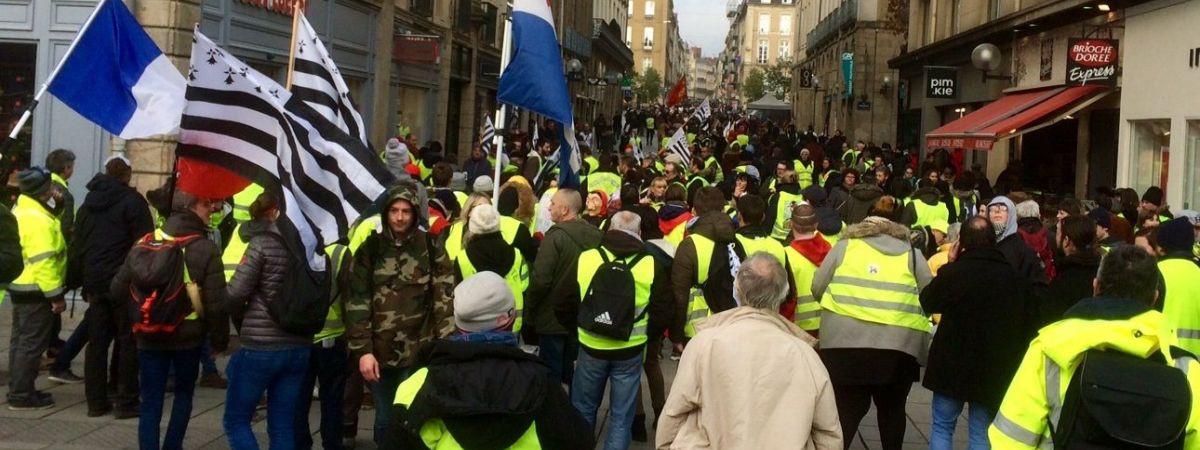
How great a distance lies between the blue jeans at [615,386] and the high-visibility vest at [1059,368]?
9.50 feet

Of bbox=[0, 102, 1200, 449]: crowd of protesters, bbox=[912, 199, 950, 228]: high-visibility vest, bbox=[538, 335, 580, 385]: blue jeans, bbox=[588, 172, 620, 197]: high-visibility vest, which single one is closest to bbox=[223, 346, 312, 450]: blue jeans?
bbox=[0, 102, 1200, 449]: crowd of protesters


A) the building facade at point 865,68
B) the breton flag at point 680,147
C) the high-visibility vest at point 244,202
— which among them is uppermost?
the building facade at point 865,68

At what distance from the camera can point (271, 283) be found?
6.04m

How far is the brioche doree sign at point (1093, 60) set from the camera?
1767 cm

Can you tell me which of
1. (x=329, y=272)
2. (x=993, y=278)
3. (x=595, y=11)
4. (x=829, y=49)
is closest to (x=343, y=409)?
(x=329, y=272)

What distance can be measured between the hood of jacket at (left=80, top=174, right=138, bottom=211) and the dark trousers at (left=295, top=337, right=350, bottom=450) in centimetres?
236

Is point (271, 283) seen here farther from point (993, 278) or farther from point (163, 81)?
point (993, 278)

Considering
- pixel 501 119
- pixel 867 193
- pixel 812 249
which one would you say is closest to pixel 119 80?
pixel 501 119

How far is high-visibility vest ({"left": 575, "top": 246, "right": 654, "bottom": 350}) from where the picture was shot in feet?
22.3

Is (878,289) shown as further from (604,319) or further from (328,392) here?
(328,392)

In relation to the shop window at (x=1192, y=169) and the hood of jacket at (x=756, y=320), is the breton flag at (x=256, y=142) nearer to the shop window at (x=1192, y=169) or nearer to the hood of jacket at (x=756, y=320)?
the hood of jacket at (x=756, y=320)

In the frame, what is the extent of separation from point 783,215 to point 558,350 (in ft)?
15.1

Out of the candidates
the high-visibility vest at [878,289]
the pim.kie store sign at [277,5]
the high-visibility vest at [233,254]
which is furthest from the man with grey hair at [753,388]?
the pim.kie store sign at [277,5]

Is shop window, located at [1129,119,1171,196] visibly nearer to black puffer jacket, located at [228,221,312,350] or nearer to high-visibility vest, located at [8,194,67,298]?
black puffer jacket, located at [228,221,312,350]
